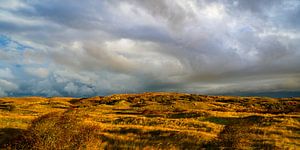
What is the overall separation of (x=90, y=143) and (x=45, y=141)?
3482 millimetres

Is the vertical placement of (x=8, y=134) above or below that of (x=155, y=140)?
above

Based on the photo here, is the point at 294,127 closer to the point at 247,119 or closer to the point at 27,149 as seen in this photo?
the point at 247,119

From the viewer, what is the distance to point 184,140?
24906 millimetres

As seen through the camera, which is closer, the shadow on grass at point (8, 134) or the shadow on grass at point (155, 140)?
the shadow on grass at point (155, 140)

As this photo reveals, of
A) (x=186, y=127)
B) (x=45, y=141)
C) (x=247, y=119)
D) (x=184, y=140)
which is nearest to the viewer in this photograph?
(x=45, y=141)

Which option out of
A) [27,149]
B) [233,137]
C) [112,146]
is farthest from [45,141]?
[233,137]

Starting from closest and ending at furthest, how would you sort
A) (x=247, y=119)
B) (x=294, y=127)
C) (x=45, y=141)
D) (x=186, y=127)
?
1. (x=45, y=141)
2. (x=294, y=127)
3. (x=186, y=127)
4. (x=247, y=119)

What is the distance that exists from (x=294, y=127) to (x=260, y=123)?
409 cm

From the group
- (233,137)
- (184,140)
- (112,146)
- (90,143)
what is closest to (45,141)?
(90,143)

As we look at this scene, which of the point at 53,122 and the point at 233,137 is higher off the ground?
the point at 53,122

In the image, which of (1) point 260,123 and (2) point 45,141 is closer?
(2) point 45,141

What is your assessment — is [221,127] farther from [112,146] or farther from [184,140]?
[112,146]

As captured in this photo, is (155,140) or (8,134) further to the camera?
(8,134)

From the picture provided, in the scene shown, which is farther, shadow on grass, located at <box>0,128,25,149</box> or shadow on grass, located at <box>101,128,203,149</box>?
shadow on grass, located at <box>0,128,25,149</box>
